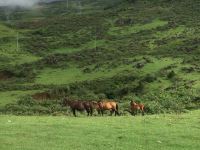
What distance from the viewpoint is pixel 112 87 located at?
66562 millimetres

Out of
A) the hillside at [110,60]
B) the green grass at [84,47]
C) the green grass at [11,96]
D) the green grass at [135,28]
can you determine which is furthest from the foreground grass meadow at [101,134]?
the green grass at [135,28]

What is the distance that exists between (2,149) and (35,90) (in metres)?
47.7

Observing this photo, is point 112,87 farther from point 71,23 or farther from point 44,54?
point 71,23

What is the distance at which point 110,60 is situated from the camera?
3452 inches

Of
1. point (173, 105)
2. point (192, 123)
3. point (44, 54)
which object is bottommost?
point (44, 54)

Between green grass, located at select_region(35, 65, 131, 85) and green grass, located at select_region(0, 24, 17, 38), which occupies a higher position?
green grass, located at select_region(35, 65, 131, 85)

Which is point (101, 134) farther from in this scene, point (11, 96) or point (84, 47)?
point (84, 47)

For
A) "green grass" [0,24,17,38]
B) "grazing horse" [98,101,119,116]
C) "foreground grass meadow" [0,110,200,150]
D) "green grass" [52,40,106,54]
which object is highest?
"foreground grass meadow" [0,110,200,150]

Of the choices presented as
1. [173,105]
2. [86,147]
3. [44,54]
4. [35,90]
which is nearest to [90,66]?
[35,90]

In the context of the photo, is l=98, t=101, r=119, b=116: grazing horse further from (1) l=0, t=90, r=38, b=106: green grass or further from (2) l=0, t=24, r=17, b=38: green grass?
(2) l=0, t=24, r=17, b=38: green grass

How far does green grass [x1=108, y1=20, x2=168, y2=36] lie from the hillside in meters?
0.25

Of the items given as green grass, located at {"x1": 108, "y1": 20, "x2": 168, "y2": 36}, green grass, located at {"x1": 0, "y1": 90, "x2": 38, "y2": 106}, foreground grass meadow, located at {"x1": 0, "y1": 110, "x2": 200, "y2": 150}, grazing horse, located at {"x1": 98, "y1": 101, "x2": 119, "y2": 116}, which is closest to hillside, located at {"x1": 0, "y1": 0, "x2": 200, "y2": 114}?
green grass, located at {"x1": 0, "y1": 90, "x2": 38, "y2": 106}

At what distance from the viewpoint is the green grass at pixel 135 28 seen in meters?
120

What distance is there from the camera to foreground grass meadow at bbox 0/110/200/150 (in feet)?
75.0
